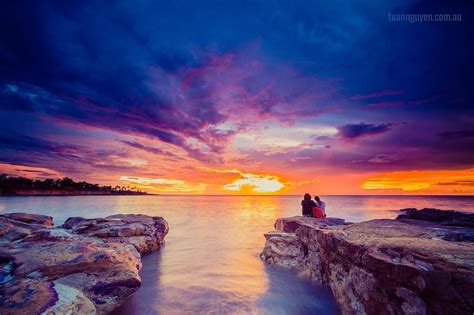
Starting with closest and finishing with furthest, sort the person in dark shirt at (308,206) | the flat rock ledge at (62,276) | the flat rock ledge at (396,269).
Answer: the flat rock ledge at (396,269) → the flat rock ledge at (62,276) → the person in dark shirt at (308,206)

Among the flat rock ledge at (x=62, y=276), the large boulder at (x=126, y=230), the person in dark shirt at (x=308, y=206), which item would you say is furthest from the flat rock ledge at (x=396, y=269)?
the large boulder at (x=126, y=230)

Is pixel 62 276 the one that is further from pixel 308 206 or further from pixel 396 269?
pixel 308 206

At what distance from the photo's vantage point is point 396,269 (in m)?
3.83

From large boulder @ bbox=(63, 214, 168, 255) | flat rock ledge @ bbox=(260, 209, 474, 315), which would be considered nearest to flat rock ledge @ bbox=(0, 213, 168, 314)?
large boulder @ bbox=(63, 214, 168, 255)

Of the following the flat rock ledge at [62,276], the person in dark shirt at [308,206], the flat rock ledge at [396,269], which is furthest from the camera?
the person in dark shirt at [308,206]

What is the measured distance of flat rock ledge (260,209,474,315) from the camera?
326cm

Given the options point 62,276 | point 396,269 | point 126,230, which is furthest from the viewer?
point 126,230

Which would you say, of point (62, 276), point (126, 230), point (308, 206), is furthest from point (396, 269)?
point (126, 230)

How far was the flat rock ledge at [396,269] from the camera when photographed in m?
3.26

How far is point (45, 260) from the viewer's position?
4969mm

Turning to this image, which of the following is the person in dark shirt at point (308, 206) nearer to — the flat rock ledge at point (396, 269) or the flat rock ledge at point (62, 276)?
the flat rock ledge at point (396, 269)

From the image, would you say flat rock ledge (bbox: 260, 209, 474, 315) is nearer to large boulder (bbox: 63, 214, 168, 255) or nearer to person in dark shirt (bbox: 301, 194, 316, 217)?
person in dark shirt (bbox: 301, 194, 316, 217)

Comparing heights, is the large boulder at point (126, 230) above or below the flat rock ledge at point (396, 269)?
below

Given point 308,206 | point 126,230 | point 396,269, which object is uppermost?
point 308,206
